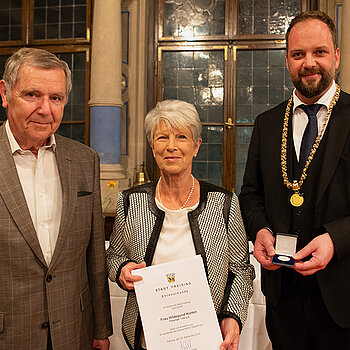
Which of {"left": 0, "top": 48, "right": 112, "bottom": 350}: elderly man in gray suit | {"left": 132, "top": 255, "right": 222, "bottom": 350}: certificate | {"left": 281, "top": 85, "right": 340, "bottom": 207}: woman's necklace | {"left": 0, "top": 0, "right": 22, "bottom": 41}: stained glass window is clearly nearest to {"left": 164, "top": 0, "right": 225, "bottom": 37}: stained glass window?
{"left": 0, "top": 0, "right": 22, "bottom": 41}: stained glass window

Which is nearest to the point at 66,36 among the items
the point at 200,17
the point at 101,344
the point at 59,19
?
the point at 59,19

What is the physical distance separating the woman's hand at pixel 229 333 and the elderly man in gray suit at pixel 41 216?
1.84 feet

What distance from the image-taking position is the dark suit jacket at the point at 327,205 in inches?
60.0

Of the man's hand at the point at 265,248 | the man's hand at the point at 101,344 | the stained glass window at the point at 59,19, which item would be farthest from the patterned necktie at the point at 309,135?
the stained glass window at the point at 59,19

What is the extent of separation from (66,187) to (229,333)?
2.68 ft

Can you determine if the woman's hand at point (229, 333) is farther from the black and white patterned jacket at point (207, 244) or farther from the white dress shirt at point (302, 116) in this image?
the white dress shirt at point (302, 116)

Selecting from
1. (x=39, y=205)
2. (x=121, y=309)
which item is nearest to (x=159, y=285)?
(x=39, y=205)

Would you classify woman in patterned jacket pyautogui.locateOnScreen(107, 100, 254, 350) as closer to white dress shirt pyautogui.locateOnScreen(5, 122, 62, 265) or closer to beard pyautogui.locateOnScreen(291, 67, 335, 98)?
white dress shirt pyautogui.locateOnScreen(5, 122, 62, 265)

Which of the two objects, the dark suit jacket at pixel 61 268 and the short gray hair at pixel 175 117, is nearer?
the dark suit jacket at pixel 61 268

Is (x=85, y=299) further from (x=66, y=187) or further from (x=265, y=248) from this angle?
(x=265, y=248)

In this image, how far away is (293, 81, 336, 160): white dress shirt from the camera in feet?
5.41

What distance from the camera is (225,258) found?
1557 mm

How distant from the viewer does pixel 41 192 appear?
1.50 meters

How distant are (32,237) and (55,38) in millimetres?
5012
